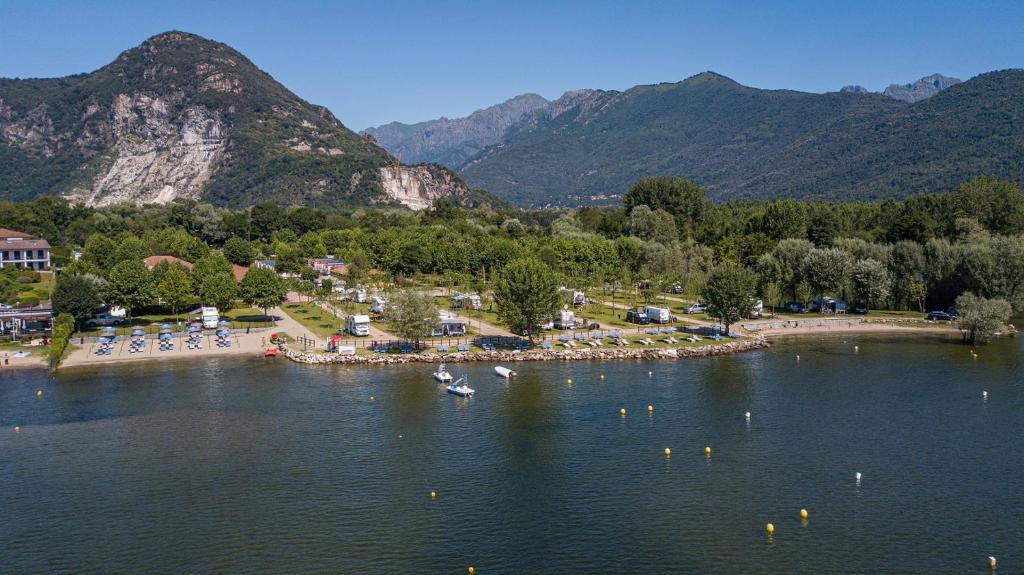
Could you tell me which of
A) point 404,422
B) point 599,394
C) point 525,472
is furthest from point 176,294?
→ point 525,472

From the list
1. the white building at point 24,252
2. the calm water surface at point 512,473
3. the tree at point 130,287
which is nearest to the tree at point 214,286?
the tree at point 130,287

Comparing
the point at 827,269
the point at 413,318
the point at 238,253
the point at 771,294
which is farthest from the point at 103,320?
the point at 827,269

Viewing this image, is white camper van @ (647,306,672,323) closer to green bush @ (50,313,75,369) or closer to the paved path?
the paved path

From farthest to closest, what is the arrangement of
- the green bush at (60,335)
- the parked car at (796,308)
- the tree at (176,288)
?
the parked car at (796,308) < the tree at (176,288) < the green bush at (60,335)

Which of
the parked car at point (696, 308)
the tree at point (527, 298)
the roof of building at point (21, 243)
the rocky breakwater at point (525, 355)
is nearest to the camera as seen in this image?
the rocky breakwater at point (525, 355)

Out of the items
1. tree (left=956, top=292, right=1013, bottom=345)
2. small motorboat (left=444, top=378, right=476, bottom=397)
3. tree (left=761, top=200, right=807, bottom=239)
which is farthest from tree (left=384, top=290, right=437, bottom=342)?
tree (left=761, top=200, right=807, bottom=239)

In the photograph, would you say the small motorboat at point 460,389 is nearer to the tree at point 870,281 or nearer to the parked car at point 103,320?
the parked car at point 103,320
